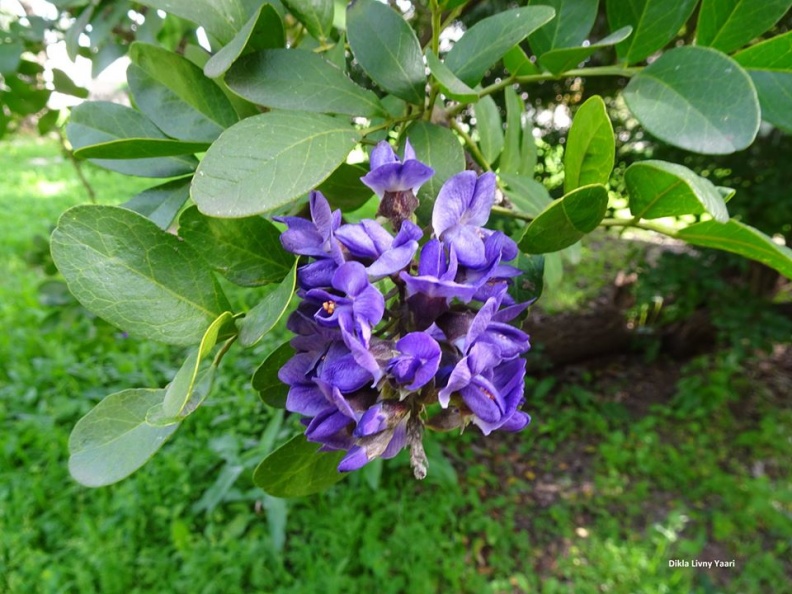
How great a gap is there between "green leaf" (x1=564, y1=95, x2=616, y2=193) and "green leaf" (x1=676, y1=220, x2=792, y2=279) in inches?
3.9

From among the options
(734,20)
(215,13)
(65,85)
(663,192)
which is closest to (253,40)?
(215,13)

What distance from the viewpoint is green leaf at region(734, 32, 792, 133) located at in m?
0.56

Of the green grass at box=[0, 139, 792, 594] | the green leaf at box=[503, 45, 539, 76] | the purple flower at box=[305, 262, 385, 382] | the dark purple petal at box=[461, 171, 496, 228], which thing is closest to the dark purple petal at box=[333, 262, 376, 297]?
the purple flower at box=[305, 262, 385, 382]

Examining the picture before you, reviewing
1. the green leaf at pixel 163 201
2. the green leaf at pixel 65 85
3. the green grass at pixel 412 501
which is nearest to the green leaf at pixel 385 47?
the green leaf at pixel 163 201

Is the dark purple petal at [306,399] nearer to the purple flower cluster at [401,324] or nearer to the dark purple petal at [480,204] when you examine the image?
the purple flower cluster at [401,324]

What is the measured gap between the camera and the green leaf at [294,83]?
19.3 inches

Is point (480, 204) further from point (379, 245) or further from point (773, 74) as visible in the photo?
point (773, 74)

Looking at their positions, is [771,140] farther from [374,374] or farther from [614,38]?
[374,374]

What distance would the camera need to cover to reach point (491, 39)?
53cm

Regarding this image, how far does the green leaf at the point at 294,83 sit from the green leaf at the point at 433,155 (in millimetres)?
52

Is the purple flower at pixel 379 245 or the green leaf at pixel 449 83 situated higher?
the green leaf at pixel 449 83

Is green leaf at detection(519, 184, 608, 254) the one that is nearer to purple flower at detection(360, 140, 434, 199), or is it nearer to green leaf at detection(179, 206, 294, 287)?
purple flower at detection(360, 140, 434, 199)

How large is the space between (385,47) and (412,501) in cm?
202

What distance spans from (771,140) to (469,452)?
1730 mm
